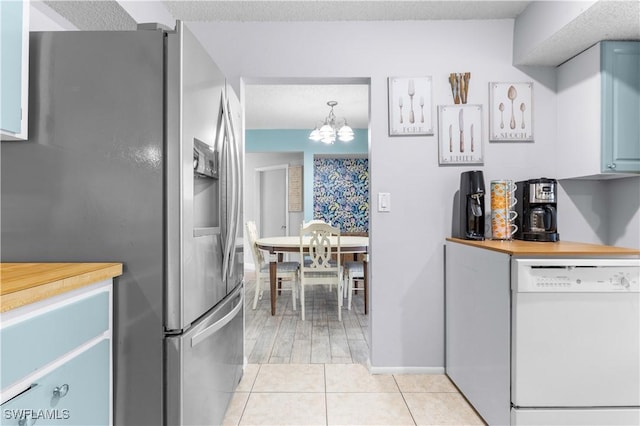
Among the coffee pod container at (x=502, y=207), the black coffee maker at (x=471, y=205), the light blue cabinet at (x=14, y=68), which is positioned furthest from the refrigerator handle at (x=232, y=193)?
the coffee pod container at (x=502, y=207)

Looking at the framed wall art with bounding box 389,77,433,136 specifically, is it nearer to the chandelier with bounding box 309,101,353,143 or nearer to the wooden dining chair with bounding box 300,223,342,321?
the wooden dining chair with bounding box 300,223,342,321

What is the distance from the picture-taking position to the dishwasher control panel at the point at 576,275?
1.51 metres

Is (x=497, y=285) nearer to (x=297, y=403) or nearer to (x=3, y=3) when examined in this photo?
(x=297, y=403)

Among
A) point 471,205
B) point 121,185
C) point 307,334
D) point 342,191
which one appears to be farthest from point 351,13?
point 342,191

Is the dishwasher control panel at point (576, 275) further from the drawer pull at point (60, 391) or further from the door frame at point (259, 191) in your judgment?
the door frame at point (259, 191)

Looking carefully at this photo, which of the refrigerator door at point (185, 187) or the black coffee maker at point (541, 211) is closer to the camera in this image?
the refrigerator door at point (185, 187)

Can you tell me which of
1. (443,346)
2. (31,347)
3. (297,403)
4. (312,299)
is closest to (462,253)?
(443,346)

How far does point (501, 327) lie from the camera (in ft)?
5.34

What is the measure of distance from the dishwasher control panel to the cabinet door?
30.3 inches

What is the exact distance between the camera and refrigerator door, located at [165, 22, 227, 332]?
4.30 ft

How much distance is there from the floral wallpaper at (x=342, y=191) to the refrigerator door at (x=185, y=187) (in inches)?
193

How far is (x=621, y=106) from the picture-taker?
1993mm

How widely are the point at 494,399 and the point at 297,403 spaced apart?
1026mm

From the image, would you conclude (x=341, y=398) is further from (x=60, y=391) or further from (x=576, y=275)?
(x=60, y=391)
